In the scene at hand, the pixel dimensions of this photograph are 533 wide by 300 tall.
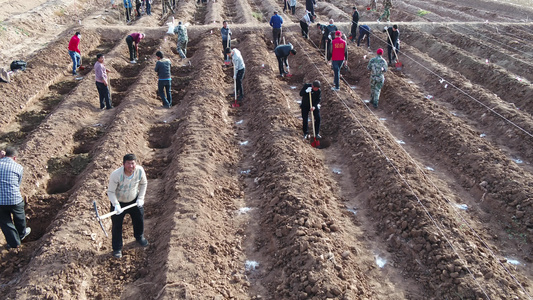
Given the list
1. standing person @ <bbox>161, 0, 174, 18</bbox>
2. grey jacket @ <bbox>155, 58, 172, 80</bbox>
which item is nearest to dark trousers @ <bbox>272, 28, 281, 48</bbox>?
grey jacket @ <bbox>155, 58, 172, 80</bbox>

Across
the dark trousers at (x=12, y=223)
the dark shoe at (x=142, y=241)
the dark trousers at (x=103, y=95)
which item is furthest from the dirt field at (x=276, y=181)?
the dark trousers at (x=103, y=95)

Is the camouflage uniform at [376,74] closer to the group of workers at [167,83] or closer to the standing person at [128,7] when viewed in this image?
the group of workers at [167,83]

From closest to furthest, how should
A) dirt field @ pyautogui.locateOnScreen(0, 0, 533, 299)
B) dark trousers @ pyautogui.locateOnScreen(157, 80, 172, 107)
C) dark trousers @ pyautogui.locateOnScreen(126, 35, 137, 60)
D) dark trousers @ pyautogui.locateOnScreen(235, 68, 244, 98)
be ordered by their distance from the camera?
1. dirt field @ pyautogui.locateOnScreen(0, 0, 533, 299)
2. dark trousers @ pyautogui.locateOnScreen(157, 80, 172, 107)
3. dark trousers @ pyautogui.locateOnScreen(235, 68, 244, 98)
4. dark trousers @ pyautogui.locateOnScreen(126, 35, 137, 60)

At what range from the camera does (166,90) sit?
1177 centimetres

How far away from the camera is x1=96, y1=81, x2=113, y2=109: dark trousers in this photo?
11.3 meters

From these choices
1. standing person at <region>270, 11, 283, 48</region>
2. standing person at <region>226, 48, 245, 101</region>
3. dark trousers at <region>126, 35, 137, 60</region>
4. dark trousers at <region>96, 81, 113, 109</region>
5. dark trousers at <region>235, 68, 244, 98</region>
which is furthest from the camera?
standing person at <region>270, 11, 283, 48</region>

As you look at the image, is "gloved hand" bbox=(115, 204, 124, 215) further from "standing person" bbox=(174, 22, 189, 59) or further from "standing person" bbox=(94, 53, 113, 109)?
"standing person" bbox=(174, 22, 189, 59)

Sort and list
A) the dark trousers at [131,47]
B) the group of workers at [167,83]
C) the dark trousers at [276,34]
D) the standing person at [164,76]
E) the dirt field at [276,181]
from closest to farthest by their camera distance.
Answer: the group of workers at [167,83], the dirt field at [276,181], the standing person at [164,76], the dark trousers at [131,47], the dark trousers at [276,34]

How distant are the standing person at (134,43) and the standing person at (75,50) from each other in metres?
1.79

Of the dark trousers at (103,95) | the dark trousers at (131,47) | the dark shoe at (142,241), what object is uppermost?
the dark trousers at (131,47)

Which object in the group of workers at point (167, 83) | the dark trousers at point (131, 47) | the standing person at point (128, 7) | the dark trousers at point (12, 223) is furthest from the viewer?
the standing person at point (128, 7)

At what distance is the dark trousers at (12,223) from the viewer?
20.3ft

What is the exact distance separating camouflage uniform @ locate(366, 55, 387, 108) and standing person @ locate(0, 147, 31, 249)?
9372 millimetres

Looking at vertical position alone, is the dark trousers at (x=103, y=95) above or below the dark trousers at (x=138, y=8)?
below
